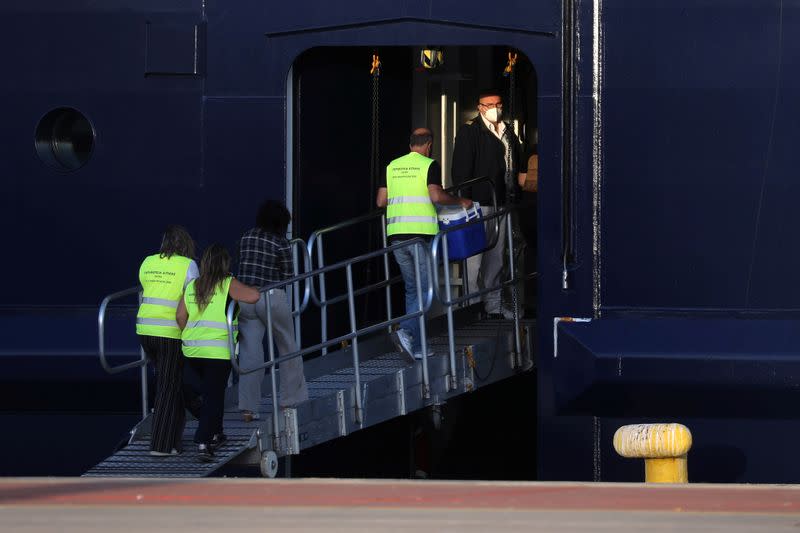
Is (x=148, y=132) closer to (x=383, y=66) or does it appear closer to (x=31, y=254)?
(x=31, y=254)

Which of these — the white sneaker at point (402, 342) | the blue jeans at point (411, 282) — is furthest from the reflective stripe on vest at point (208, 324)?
the blue jeans at point (411, 282)

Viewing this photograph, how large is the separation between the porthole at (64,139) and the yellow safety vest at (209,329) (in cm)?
212

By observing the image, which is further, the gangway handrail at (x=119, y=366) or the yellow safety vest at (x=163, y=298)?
the gangway handrail at (x=119, y=366)

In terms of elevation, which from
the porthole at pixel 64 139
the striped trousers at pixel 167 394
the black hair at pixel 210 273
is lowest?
the striped trousers at pixel 167 394

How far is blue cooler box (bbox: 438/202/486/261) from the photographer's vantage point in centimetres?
1028

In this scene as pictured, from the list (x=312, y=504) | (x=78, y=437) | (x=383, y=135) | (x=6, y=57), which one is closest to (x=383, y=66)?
(x=383, y=135)

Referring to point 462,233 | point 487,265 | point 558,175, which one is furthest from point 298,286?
point 558,175

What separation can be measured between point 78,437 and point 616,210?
411 centimetres

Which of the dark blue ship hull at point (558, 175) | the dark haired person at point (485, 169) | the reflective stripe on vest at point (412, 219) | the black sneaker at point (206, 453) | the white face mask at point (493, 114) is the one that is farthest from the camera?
the white face mask at point (493, 114)

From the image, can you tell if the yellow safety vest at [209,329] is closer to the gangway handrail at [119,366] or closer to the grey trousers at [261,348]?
the grey trousers at [261,348]

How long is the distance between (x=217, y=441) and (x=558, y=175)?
2.99 meters

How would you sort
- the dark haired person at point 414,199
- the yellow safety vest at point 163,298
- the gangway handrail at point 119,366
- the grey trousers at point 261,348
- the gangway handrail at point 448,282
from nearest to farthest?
the yellow safety vest at point 163,298 → the grey trousers at point 261,348 → the gangway handrail at point 119,366 → the gangway handrail at point 448,282 → the dark haired person at point 414,199

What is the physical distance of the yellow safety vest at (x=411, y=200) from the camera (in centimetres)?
1022

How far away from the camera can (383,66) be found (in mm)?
11594
